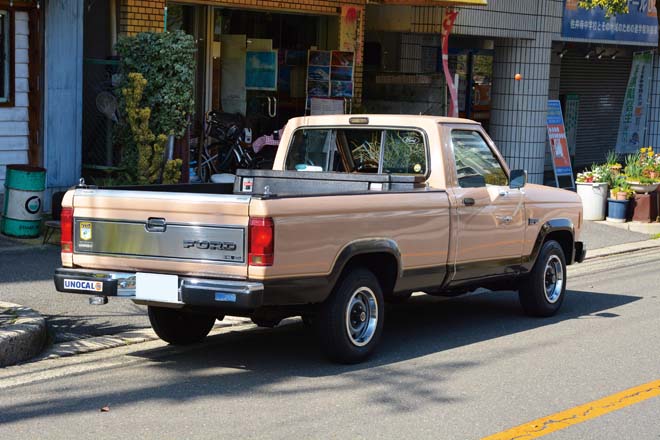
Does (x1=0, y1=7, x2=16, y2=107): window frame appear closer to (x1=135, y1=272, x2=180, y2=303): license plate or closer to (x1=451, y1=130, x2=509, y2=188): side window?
(x1=451, y1=130, x2=509, y2=188): side window

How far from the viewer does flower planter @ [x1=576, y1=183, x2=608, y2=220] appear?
18.6m

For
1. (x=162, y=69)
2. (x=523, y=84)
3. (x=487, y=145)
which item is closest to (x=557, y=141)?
(x=523, y=84)

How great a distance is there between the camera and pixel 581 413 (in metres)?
7.03

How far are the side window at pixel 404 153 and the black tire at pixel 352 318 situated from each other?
1323mm

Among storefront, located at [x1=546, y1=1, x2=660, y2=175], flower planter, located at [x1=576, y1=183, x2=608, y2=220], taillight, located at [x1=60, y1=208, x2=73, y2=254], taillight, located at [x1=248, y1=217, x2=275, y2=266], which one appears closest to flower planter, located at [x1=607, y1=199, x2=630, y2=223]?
flower planter, located at [x1=576, y1=183, x2=608, y2=220]

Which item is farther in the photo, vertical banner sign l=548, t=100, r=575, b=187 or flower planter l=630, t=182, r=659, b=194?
vertical banner sign l=548, t=100, r=575, b=187

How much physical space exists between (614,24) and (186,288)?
56.4ft

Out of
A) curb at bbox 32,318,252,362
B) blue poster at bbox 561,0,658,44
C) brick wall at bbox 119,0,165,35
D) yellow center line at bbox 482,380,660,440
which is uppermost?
blue poster at bbox 561,0,658,44

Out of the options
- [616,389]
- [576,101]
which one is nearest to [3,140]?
[616,389]

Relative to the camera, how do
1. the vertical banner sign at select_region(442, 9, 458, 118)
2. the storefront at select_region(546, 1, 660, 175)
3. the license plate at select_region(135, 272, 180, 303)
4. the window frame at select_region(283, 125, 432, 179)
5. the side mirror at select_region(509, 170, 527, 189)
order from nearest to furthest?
the license plate at select_region(135, 272, 180, 303)
the window frame at select_region(283, 125, 432, 179)
the side mirror at select_region(509, 170, 527, 189)
the vertical banner sign at select_region(442, 9, 458, 118)
the storefront at select_region(546, 1, 660, 175)

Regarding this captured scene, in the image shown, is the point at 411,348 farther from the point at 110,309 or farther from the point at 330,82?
the point at 330,82

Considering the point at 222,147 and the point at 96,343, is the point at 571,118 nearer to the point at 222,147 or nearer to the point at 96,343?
the point at 222,147

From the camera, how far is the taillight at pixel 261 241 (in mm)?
7277

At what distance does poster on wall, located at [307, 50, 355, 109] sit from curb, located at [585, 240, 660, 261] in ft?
15.9
